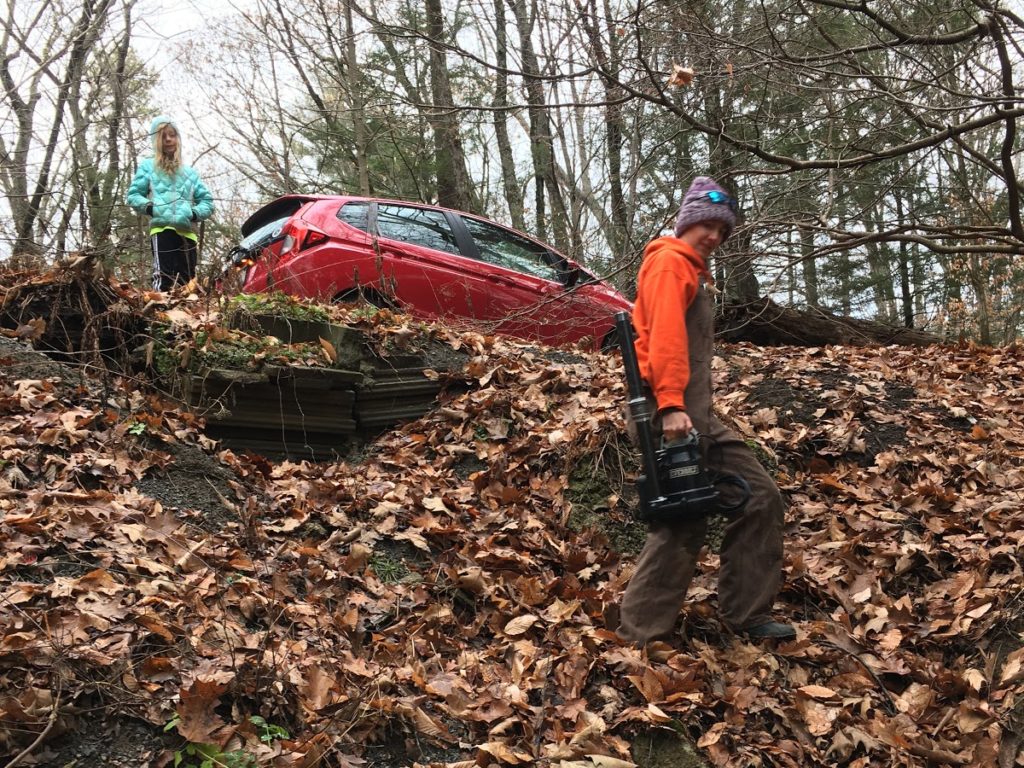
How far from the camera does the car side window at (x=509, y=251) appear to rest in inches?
313

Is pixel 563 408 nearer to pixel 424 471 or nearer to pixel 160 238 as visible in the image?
pixel 424 471

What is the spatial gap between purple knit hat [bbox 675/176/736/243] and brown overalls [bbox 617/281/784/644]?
0.33 meters

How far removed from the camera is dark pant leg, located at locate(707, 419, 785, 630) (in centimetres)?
367

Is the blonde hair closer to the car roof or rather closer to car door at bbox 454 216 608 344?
the car roof

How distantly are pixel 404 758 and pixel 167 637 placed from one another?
40.0 inches

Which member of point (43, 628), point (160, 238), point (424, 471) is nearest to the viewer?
point (43, 628)

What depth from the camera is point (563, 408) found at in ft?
19.5

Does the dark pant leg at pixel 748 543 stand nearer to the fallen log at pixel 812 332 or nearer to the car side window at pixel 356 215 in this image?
the car side window at pixel 356 215

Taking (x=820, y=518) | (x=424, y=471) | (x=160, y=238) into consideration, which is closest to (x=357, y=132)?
(x=160, y=238)

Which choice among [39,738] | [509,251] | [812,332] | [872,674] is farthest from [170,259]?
[812,332]

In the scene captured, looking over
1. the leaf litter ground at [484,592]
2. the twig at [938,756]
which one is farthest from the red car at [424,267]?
the twig at [938,756]

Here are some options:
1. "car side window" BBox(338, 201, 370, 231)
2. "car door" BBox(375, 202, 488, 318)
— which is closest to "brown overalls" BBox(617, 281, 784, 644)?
"car door" BBox(375, 202, 488, 318)

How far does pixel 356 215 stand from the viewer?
7.21 metres

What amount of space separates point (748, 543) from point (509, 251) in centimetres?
495
